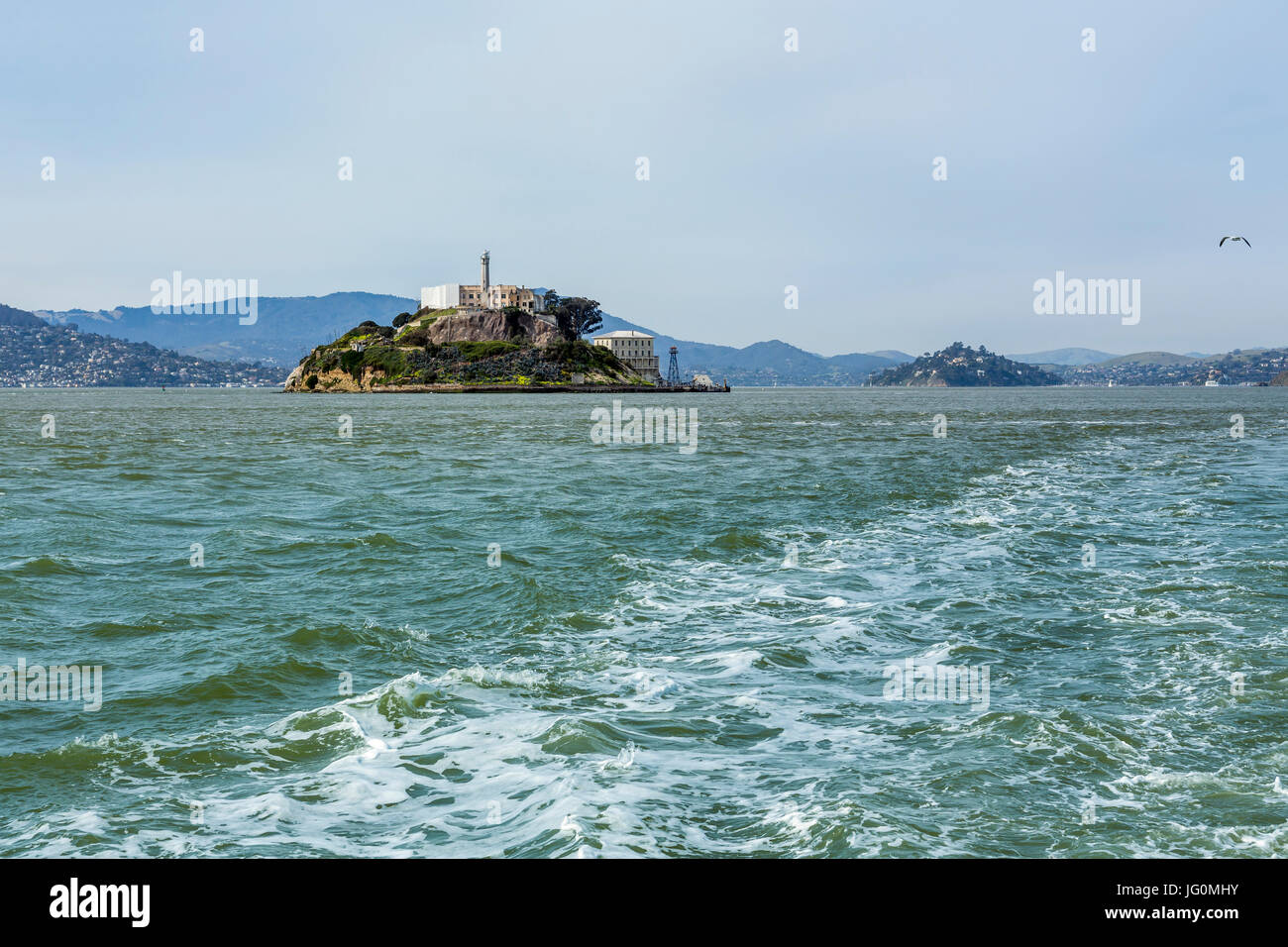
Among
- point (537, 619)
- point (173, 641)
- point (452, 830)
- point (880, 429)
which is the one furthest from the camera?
point (880, 429)

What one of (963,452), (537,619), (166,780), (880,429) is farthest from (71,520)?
(880,429)

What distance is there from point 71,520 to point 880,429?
236 ft

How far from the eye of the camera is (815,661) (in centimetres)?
1498

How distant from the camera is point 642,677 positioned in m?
14.2

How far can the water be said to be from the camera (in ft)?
30.3

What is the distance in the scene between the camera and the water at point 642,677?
363 inches

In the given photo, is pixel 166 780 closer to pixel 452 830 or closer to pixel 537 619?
pixel 452 830

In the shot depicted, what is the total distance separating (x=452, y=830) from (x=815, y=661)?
7.44 meters

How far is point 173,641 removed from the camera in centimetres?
1562
